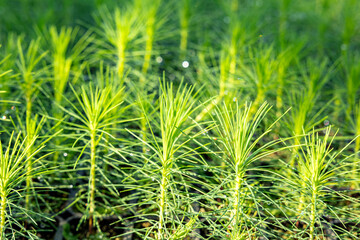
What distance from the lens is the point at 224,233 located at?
133 centimetres

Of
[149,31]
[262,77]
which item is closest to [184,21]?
[149,31]

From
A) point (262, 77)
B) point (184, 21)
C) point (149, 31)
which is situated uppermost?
point (184, 21)

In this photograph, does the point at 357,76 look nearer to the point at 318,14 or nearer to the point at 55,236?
the point at 318,14

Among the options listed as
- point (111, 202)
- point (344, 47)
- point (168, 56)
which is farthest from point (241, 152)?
point (344, 47)

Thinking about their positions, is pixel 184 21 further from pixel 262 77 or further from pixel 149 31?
pixel 262 77

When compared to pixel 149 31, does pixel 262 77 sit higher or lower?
lower

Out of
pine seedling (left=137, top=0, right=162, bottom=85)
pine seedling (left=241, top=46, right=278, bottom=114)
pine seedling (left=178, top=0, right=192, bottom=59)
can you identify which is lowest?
pine seedling (left=241, top=46, right=278, bottom=114)

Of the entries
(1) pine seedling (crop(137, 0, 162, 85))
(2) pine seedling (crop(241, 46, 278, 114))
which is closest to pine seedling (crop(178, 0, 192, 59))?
(1) pine seedling (crop(137, 0, 162, 85))

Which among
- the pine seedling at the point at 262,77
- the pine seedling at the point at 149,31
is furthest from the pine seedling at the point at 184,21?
the pine seedling at the point at 262,77

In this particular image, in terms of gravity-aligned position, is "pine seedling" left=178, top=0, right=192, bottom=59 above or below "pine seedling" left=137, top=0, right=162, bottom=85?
above

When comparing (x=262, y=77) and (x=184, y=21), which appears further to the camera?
(x=184, y=21)

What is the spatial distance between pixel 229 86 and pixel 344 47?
1.00m

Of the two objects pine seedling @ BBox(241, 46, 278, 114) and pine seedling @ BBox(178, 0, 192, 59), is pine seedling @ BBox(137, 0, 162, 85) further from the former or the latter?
pine seedling @ BBox(241, 46, 278, 114)

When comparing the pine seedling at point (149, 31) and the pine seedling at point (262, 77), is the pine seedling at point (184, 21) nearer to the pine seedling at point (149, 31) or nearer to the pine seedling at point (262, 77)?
the pine seedling at point (149, 31)
